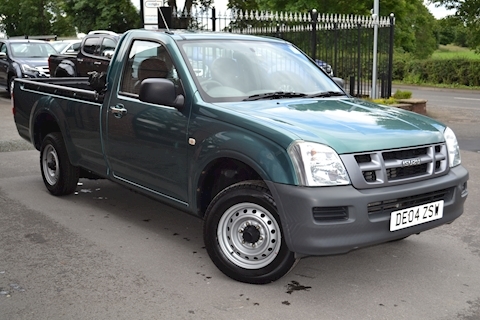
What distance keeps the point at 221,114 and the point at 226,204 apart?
0.67 m

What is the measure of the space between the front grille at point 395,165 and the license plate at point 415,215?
0.67 feet

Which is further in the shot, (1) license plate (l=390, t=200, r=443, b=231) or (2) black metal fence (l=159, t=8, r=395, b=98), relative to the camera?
(2) black metal fence (l=159, t=8, r=395, b=98)

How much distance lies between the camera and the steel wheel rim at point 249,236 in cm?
458

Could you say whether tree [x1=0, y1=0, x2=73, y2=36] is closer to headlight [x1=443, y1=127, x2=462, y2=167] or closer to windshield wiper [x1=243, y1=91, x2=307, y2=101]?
windshield wiper [x1=243, y1=91, x2=307, y2=101]

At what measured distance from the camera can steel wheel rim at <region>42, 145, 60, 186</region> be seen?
7312mm

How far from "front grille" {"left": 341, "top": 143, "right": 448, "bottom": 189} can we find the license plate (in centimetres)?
20

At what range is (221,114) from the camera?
4.88 m

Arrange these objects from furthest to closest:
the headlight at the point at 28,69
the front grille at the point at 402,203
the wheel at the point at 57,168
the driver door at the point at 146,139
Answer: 1. the headlight at the point at 28,69
2. the wheel at the point at 57,168
3. the driver door at the point at 146,139
4. the front grille at the point at 402,203

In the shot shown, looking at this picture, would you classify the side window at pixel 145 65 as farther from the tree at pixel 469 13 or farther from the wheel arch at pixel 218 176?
the tree at pixel 469 13

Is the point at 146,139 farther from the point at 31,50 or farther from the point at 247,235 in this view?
the point at 31,50

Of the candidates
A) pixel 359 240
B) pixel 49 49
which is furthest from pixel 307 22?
pixel 359 240

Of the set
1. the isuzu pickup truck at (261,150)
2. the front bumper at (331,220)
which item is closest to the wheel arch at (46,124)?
the isuzu pickup truck at (261,150)

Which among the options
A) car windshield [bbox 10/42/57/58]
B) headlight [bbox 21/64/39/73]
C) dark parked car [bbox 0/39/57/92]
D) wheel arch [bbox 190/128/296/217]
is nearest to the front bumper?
wheel arch [bbox 190/128/296/217]

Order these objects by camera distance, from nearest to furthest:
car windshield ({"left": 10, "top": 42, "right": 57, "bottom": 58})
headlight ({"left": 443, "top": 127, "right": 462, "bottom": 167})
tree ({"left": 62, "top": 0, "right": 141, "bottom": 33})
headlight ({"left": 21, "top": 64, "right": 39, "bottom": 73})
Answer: headlight ({"left": 443, "top": 127, "right": 462, "bottom": 167}) → headlight ({"left": 21, "top": 64, "right": 39, "bottom": 73}) → car windshield ({"left": 10, "top": 42, "right": 57, "bottom": 58}) → tree ({"left": 62, "top": 0, "right": 141, "bottom": 33})
